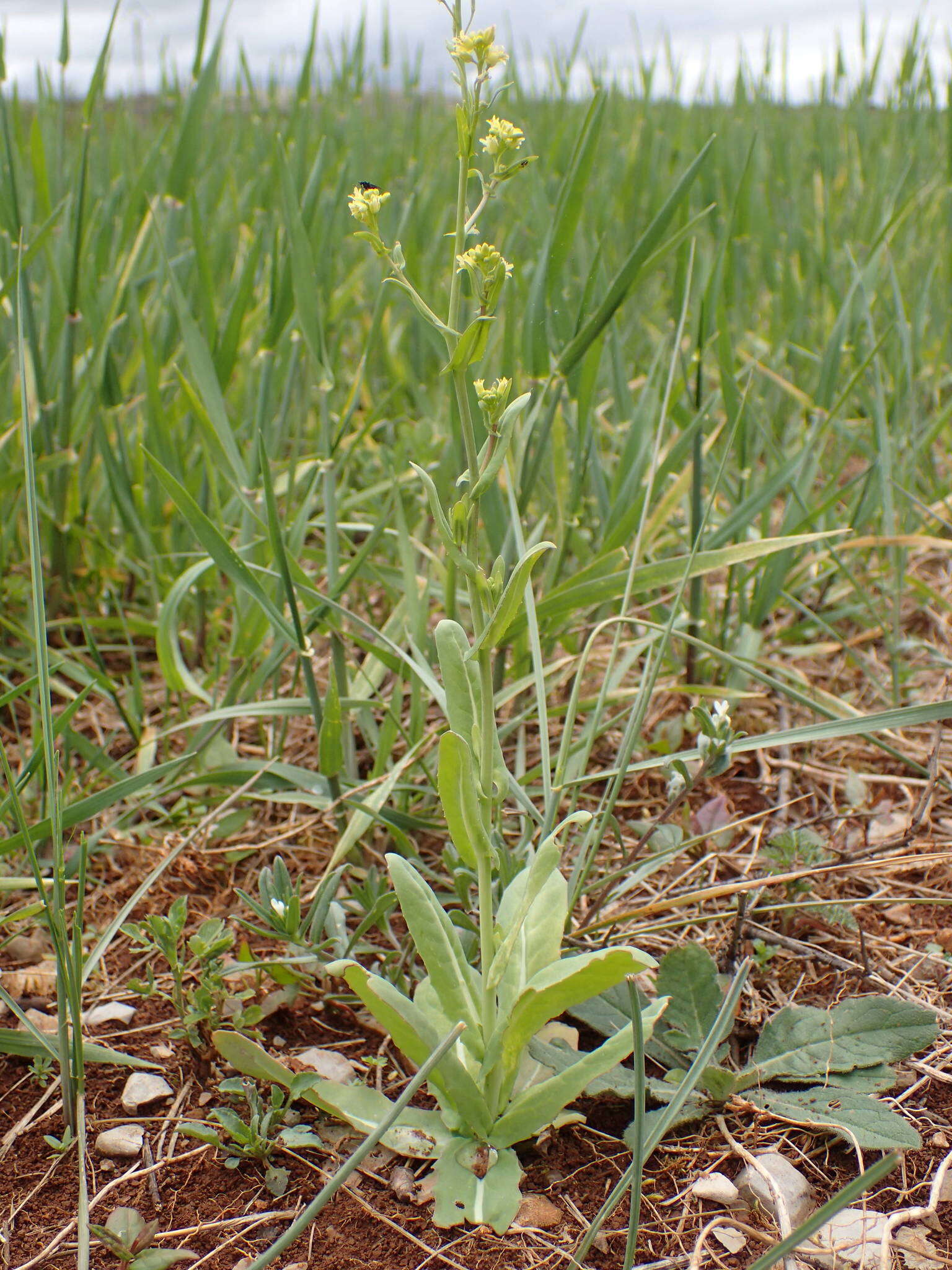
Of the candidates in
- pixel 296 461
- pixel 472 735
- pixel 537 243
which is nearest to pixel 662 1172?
pixel 472 735

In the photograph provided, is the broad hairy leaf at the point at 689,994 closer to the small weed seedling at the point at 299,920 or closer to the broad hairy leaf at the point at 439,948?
the broad hairy leaf at the point at 439,948

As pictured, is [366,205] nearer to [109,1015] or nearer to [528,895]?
[528,895]

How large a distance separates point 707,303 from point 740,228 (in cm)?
79

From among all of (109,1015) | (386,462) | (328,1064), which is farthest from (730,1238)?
(386,462)

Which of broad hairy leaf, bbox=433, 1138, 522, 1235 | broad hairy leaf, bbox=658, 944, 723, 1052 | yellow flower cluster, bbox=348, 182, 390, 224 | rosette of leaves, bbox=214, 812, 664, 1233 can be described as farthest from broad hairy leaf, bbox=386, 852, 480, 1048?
yellow flower cluster, bbox=348, 182, 390, 224

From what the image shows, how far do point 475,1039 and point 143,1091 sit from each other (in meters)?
0.36

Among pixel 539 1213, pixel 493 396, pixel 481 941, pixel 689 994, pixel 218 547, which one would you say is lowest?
pixel 539 1213

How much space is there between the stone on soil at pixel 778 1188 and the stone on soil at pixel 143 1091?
1.86 feet

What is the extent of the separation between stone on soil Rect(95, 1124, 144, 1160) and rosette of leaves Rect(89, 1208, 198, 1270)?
0.07 metres

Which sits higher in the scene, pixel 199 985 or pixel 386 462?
pixel 386 462

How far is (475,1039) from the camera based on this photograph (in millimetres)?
898

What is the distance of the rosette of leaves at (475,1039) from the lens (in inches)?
32.8

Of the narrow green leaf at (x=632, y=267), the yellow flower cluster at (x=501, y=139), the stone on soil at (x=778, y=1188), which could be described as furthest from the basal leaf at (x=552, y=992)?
the narrow green leaf at (x=632, y=267)

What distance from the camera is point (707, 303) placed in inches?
60.0
